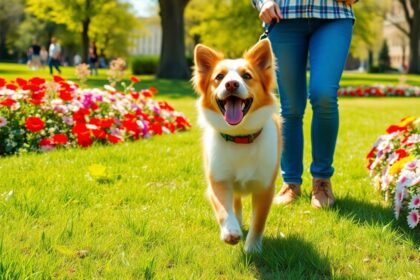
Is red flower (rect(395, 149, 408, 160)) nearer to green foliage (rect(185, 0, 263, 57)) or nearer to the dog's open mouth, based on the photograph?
the dog's open mouth

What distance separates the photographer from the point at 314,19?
4344mm

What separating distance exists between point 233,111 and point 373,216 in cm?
157

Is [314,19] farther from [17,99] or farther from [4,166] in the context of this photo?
[17,99]

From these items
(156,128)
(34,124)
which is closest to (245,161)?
(34,124)

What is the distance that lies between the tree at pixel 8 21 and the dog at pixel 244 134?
65.6m

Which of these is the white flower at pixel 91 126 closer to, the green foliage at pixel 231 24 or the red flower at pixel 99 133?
the red flower at pixel 99 133

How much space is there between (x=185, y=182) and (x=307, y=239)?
1.90 meters

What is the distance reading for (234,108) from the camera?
3279mm

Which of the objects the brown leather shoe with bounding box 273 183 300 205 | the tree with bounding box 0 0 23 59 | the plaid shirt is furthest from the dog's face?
the tree with bounding box 0 0 23 59

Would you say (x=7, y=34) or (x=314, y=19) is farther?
(x=7, y=34)

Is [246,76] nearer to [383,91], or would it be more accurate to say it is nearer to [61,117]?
[61,117]

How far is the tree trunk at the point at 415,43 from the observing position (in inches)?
1641

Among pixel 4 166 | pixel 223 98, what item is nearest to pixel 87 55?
pixel 4 166

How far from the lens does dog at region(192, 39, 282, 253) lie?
3.30 metres
